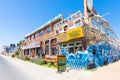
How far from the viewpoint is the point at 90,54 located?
1336cm

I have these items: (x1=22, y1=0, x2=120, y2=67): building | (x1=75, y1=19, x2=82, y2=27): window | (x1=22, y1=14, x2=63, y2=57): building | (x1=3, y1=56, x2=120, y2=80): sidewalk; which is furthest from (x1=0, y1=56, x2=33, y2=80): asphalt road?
(x1=22, y1=14, x2=63, y2=57): building

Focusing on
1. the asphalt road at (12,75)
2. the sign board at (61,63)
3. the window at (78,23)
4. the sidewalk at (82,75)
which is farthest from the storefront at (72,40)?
the asphalt road at (12,75)

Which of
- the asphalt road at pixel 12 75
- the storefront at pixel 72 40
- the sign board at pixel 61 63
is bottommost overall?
the asphalt road at pixel 12 75

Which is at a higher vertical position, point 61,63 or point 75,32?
point 75,32

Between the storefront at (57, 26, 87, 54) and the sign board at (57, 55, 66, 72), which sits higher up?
the storefront at (57, 26, 87, 54)

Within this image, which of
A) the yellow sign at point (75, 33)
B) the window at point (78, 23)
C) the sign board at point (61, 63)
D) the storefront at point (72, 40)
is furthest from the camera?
the window at point (78, 23)

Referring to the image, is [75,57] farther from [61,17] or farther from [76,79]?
[61,17]

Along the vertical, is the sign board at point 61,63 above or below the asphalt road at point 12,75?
above

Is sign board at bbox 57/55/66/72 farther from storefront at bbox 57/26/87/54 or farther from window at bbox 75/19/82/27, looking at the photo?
window at bbox 75/19/82/27

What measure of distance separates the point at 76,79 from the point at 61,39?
1052 centimetres

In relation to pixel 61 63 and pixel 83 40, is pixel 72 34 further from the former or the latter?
pixel 61 63

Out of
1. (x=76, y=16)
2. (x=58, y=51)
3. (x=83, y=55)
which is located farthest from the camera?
(x=58, y=51)

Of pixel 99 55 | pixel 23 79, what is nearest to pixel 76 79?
pixel 23 79

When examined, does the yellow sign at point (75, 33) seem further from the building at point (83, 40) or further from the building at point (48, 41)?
the building at point (48, 41)
